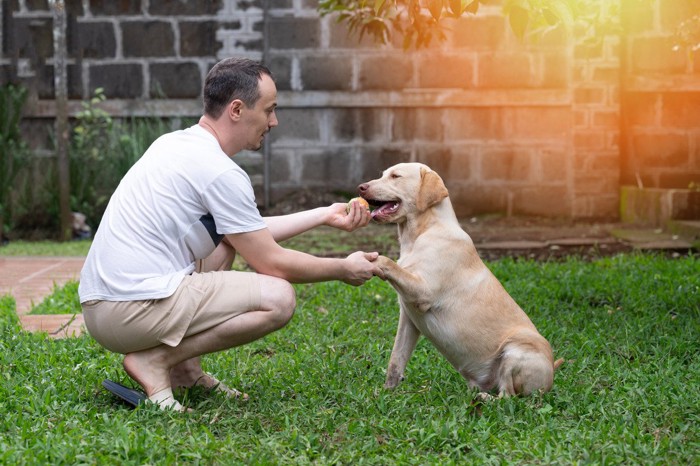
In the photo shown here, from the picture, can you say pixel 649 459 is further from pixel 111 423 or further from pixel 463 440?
pixel 111 423

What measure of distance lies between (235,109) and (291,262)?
2.37ft

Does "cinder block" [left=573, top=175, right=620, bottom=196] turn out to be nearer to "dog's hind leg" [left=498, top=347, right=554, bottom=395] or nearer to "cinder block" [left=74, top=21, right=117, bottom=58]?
"cinder block" [left=74, top=21, right=117, bottom=58]

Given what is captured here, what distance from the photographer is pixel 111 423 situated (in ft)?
12.7

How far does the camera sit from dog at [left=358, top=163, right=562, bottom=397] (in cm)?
443

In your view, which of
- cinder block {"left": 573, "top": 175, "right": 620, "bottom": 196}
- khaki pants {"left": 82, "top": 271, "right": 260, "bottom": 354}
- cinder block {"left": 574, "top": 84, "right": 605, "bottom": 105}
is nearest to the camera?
khaki pants {"left": 82, "top": 271, "right": 260, "bottom": 354}

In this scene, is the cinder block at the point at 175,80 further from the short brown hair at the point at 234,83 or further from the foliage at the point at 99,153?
the short brown hair at the point at 234,83

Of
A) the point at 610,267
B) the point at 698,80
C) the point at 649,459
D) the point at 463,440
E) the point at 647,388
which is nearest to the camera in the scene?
the point at 649,459

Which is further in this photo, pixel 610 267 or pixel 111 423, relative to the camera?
pixel 610 267

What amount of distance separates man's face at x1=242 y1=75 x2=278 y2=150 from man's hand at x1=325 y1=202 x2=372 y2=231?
562mm

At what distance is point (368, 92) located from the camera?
11.5 meters

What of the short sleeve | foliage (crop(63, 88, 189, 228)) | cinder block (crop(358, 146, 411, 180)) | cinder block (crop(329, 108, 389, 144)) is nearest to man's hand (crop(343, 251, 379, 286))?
the short sleeve

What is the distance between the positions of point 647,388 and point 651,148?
7178mm

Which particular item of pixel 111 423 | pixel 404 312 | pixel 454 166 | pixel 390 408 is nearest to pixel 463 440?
pixel 390 408

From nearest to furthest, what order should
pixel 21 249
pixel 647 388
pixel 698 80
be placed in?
pixel 647 388 → pixel 21 249 → pixel 698 80
